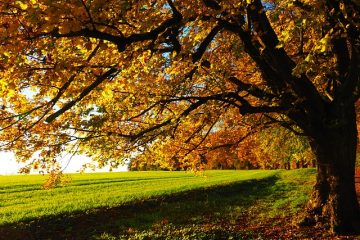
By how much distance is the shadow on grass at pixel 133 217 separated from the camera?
1864cm

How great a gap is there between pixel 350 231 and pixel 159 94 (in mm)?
7599

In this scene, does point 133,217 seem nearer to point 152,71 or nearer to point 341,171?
point 152,71

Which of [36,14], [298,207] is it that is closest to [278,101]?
[36,14]

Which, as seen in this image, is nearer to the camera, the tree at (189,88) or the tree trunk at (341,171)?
the tree at (189,88)

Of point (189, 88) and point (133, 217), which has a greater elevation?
point (189, 88)

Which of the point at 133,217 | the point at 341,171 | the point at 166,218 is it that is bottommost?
the point at 133,217

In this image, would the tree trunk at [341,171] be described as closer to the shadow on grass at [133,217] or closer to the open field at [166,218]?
the open field at [166,218]

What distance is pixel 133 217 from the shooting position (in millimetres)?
22141

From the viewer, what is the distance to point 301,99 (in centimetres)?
1100

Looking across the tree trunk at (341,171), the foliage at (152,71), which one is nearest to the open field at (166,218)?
the tree trunk at (341,171)

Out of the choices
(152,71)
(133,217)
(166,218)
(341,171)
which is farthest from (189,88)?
(133,217)

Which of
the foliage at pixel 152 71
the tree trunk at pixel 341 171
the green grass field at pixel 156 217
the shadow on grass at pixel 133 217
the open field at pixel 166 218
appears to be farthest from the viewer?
the shadow on grass at pixel 133 217

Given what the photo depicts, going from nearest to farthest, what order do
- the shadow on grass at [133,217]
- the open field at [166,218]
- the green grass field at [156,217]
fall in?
the open field at [166,218] → the green grass field at [156,217] → the shadow on grass at [133,217]

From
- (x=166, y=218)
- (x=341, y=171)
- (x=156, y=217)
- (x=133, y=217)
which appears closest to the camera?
(x=341, y=171)
